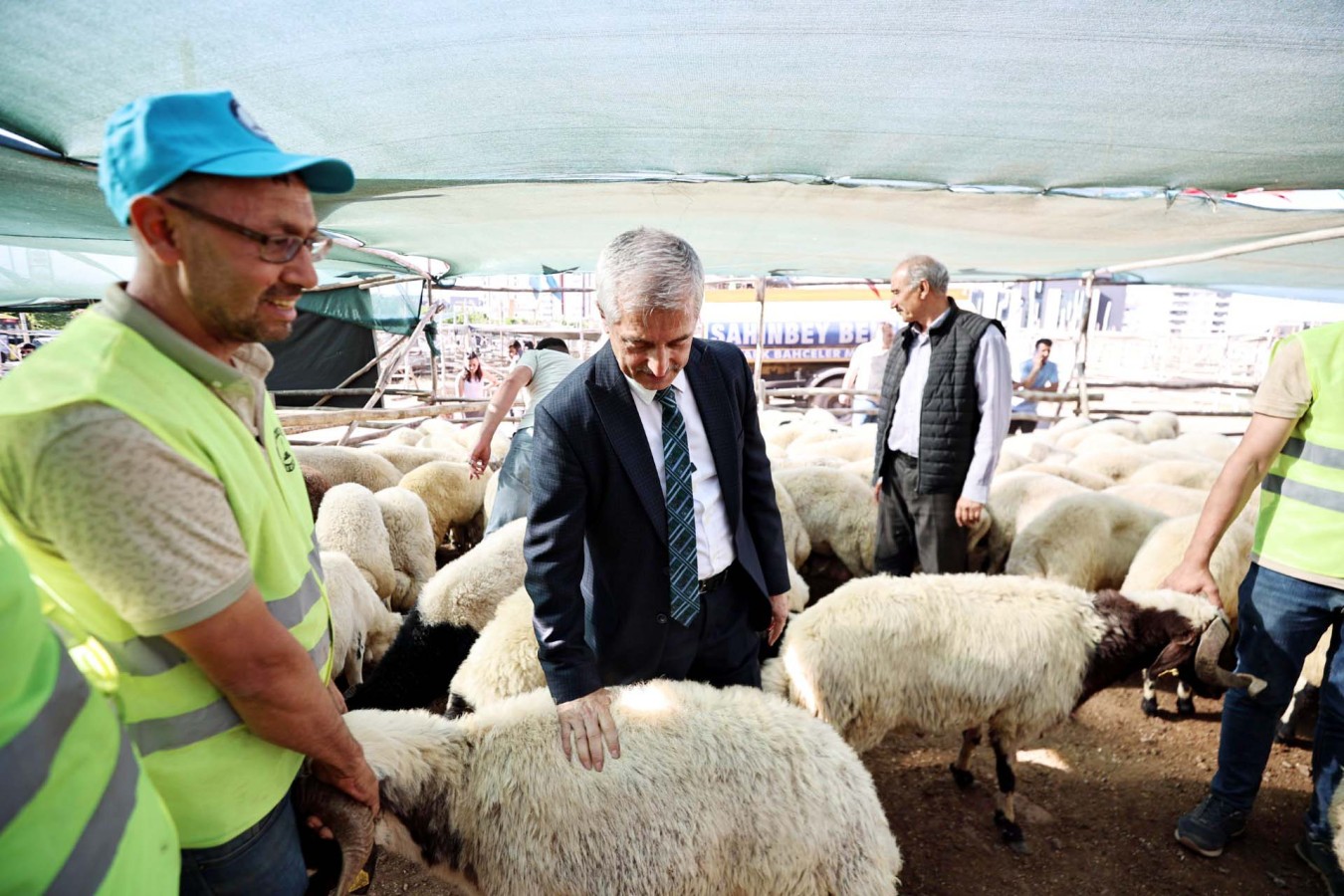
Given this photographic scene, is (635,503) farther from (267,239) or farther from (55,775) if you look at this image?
(55,775)

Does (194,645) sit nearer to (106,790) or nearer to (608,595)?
(106,790)

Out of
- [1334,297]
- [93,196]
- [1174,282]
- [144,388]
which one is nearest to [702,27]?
[144,388]

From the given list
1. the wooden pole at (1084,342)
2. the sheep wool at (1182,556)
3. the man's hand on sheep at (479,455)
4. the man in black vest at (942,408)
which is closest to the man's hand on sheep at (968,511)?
the man in black vest at (942,408)

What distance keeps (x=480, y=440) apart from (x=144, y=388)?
3222 millimetres

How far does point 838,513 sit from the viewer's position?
486cm

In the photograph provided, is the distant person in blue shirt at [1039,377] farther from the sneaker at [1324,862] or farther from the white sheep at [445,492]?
the white sheep at [445,492]

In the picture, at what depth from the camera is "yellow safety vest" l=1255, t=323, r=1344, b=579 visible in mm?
2043

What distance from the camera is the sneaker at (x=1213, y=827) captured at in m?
2.58

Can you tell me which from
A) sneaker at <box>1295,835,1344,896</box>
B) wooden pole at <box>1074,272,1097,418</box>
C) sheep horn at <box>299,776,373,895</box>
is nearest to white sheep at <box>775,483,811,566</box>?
sneaker at <box>1295,835,1344,896</box>

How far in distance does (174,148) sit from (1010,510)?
5.08 meters

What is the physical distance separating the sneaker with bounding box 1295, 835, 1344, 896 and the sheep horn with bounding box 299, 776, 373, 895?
3094 millimetres

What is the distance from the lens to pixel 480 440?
13.3ft

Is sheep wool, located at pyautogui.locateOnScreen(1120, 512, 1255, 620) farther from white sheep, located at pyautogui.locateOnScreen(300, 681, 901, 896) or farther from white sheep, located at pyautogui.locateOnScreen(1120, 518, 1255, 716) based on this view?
white sheep, located at pyautogui.locateOnScreen(300, 681, 901, 896)

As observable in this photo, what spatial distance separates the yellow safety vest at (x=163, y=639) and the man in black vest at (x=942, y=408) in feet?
9.84
